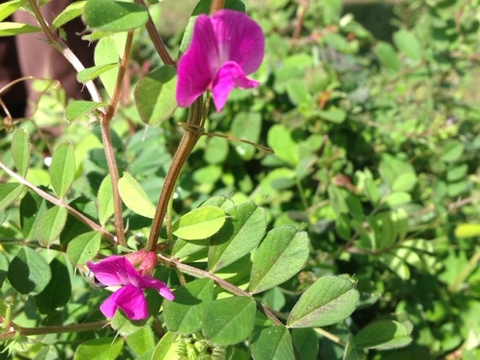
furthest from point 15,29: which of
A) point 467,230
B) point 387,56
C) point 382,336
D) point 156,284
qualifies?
point 387,56

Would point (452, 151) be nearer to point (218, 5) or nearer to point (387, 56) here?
point (387, 56)

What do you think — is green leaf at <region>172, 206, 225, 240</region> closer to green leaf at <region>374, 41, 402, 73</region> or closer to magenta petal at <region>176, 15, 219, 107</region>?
magenta petal at <region>176, 15, 219, 107</region>

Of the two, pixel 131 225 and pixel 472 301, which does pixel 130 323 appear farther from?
pixel 472 301

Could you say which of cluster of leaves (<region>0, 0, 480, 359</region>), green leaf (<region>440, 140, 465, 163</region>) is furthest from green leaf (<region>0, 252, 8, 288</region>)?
green leaf (<region>440, 140, 465, 163</region>)

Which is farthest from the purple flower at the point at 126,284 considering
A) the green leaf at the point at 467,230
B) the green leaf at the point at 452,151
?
the green leaf at the point at 452,151

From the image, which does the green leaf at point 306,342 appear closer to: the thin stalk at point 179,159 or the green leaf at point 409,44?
the thin stalk at point 179,159

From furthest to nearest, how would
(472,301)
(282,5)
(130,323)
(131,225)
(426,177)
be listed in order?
(282,5), (426,177), (472,301), (131,225), (130,323)

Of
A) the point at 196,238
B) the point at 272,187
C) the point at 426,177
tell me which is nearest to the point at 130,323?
the point at 196,238
